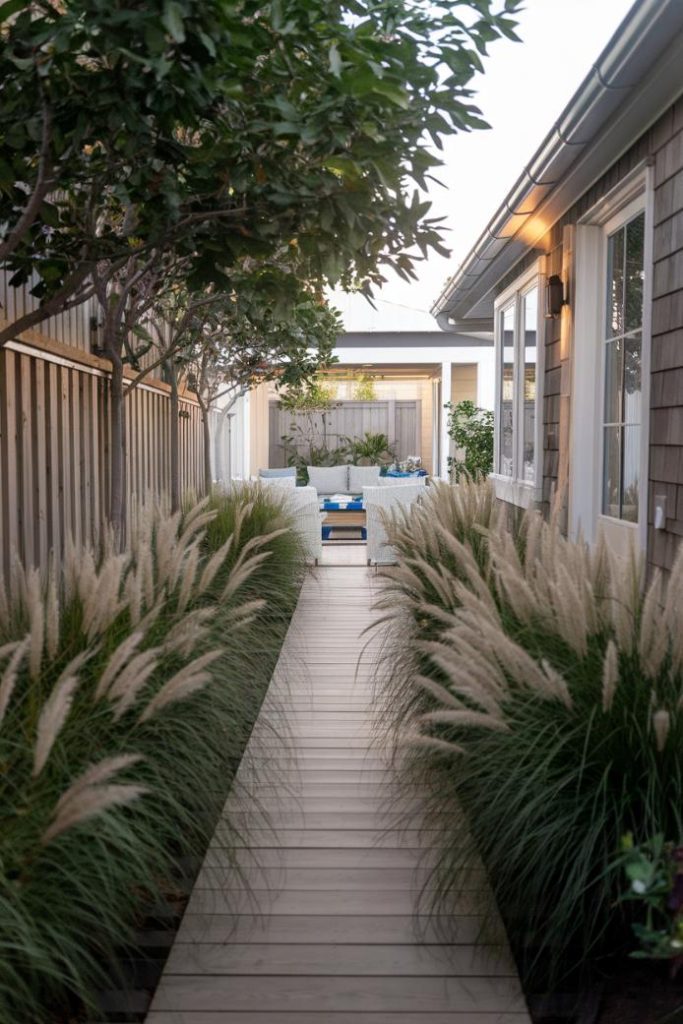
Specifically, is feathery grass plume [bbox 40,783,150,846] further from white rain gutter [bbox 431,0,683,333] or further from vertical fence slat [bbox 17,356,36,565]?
vertical fence slat [bbox 17,356,36,565]

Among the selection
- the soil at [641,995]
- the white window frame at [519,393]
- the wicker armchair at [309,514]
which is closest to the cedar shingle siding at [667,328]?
the soil at [641,995]

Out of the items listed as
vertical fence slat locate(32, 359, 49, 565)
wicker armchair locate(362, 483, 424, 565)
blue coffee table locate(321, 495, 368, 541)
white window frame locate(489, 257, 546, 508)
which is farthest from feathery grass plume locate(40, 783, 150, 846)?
blue coffee table locate(321, 495, 368, 541)

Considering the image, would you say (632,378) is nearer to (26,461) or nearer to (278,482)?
(26,461)

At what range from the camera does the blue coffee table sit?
13.7 m

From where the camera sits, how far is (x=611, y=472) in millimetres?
5406

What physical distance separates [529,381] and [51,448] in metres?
3.69

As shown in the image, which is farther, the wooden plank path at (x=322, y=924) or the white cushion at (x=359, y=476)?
the white cushion at (x=359, y=476)

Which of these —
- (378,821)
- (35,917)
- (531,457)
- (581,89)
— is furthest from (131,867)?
(531,457)

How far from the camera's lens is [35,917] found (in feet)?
6.37

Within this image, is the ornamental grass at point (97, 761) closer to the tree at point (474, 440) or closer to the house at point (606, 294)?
the house at point (606, 294)

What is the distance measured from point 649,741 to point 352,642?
412cm

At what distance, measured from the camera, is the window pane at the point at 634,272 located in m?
4.79

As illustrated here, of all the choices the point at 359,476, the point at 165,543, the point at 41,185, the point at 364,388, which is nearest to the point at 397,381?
the point at 364,388

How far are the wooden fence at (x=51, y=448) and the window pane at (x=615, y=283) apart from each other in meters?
2.47
